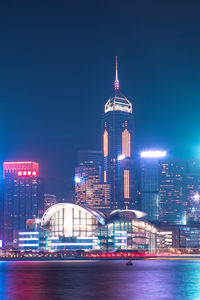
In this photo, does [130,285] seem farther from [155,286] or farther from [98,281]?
[98,281]

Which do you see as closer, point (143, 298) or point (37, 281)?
point (143, 298)

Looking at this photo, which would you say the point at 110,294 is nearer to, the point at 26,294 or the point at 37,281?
the point at 26,294

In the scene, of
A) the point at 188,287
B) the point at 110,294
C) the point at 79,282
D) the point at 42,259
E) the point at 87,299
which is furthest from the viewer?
the point at 42,259

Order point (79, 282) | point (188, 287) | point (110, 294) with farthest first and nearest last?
point (79, 282) → point (188, 287) → point (110, 294)

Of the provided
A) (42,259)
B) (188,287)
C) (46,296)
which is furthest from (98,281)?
(42,259)

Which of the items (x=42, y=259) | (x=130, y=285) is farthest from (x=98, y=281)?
(x=42, y=259)

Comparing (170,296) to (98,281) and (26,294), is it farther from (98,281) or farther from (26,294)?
(98,281)

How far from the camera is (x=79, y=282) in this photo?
81125 millimetres

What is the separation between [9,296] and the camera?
198 feet

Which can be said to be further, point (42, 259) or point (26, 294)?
point (42, 259)

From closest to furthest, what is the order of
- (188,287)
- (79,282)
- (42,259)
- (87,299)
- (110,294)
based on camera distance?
(87,299)
(110,294)
(188,287)
(79,282)
(42,259)

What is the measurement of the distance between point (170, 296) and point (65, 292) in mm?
12864

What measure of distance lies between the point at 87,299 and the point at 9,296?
904 centimetres

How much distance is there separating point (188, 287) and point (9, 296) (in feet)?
76.9
